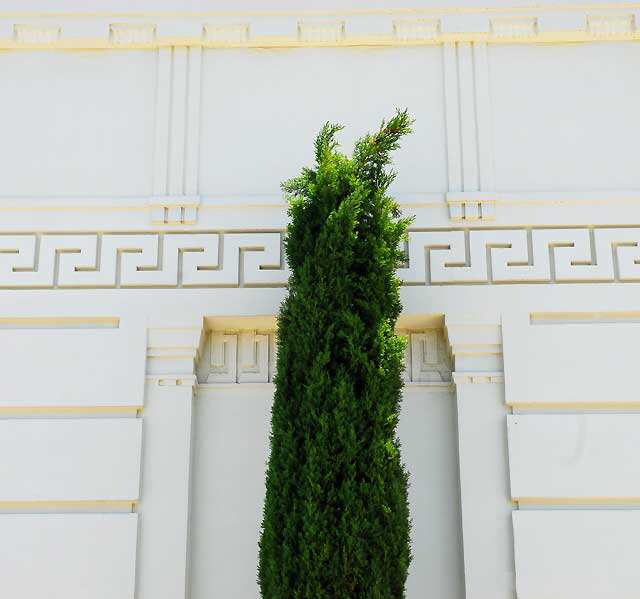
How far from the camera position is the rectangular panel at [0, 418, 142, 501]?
6020mm

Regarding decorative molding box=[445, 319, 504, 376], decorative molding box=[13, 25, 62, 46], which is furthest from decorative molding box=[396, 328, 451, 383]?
decorative molding box=[13, 25, 62, 46]

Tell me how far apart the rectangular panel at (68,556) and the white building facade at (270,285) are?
0.01 m

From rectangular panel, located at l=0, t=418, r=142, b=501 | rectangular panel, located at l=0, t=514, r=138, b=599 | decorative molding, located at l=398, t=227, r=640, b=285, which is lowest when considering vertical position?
rectangular panel, located at l=0, t=514, r=138, b=599

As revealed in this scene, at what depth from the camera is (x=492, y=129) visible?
6.74m

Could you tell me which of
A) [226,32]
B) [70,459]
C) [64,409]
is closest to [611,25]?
[226,32]

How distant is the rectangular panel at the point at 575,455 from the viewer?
5.93m

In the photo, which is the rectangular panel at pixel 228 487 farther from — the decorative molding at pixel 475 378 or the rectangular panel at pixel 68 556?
the decorative molding at pixel 475 378

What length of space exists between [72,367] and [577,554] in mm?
3189

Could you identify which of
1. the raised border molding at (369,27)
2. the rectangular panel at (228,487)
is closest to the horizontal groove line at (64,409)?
the rectangular panel at (228,487)

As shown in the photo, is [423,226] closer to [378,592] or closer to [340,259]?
[340,259]

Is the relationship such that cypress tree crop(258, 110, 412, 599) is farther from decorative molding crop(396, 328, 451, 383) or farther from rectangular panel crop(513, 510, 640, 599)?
rectangular panel crop(513, 510, 640, 599)

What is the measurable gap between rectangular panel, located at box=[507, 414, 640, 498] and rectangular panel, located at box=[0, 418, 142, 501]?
7.44 feet

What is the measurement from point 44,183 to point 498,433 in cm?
335

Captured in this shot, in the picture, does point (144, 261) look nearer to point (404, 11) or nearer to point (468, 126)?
point (468, 126)
